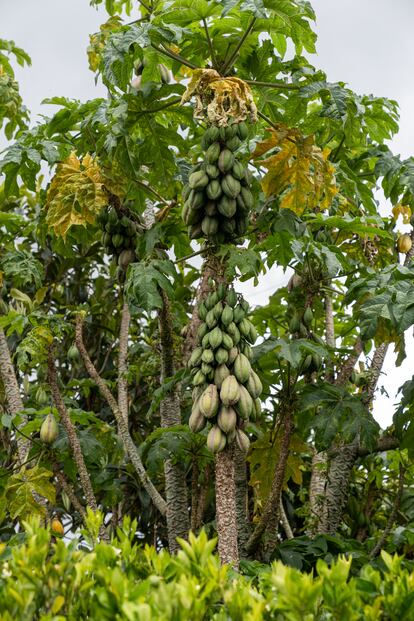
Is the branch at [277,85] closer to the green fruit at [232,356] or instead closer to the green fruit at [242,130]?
the green fruit at [242,130]

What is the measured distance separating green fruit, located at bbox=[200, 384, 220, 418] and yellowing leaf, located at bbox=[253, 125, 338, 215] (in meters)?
0.88

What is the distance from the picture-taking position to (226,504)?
9.62 feet

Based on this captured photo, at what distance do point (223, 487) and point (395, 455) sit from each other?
1788 mm

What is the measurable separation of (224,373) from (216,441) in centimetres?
24

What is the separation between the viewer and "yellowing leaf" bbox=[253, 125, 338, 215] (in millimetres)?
3371

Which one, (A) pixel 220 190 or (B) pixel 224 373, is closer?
(B) pixel 224 373

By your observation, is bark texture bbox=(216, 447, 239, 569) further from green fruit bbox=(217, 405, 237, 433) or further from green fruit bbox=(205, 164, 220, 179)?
green fruit bbox=(205, 164, 220, 179)

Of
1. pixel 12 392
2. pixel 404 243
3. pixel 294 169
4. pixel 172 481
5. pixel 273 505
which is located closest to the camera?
pixel 294 169

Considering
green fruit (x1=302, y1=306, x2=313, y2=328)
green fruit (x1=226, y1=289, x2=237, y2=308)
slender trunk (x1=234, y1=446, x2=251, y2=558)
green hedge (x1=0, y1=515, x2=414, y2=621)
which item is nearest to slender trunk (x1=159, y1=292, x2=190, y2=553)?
slender trunk (x1=234, y1=446, x2=251, y2=558)

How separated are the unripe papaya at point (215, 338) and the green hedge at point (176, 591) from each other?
2.94 feet

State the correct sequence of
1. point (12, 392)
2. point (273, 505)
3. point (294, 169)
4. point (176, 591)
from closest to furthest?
point (176, 591) < point (294, 169) < point (273, 505) < point (12, 392)

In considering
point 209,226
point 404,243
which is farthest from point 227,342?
point 404,243

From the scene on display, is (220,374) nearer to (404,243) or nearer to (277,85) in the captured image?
(277,85)

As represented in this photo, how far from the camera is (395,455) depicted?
4441mm
